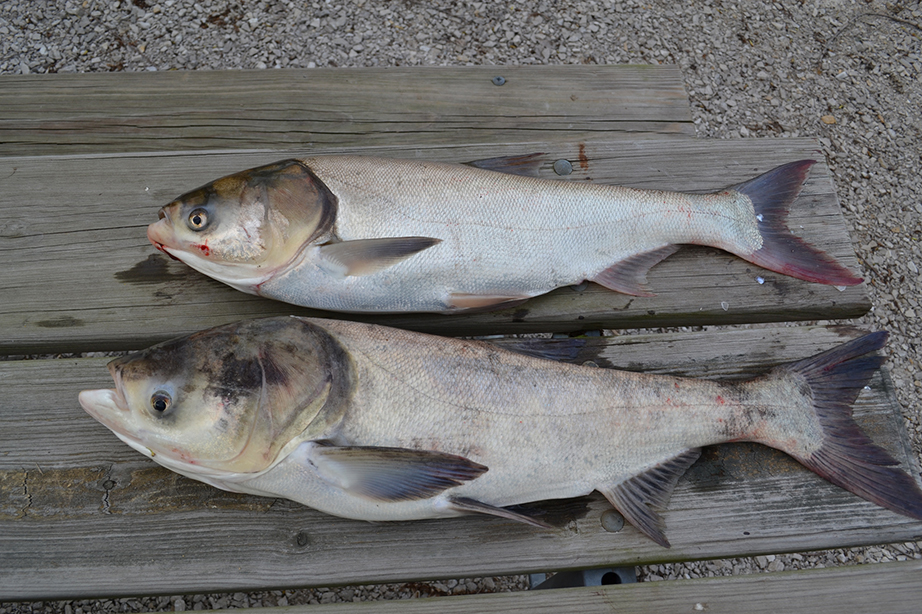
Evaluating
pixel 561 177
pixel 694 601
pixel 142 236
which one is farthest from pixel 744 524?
pixel 142 236

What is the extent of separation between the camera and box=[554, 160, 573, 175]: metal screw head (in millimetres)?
2908

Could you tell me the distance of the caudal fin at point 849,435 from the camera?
7.14 feet

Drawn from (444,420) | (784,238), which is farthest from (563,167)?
(444,420)

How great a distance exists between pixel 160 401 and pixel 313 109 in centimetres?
193

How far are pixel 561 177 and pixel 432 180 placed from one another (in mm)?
768

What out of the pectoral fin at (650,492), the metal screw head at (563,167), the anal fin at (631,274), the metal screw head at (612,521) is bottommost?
the metal screw head at (612,521)

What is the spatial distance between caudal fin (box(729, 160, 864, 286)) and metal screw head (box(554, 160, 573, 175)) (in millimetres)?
782

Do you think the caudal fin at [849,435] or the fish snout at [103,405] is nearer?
the fish snout at [103,405]

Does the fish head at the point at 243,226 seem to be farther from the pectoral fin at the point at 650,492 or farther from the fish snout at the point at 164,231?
the pectoral fin at the point at 650,492

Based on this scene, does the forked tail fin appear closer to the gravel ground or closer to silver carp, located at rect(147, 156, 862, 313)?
silver carp, located at rect(147, 156, 862, 313)

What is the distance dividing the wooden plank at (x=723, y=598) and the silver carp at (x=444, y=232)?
3.71 ft

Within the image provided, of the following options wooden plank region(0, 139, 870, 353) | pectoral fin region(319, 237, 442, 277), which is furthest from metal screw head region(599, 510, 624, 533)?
pectoral fin region(319, 237, 442, 277)

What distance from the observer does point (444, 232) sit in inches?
95.1

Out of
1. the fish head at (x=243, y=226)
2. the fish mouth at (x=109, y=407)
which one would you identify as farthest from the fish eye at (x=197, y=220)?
the fish mouth at (x=109, y=407)
